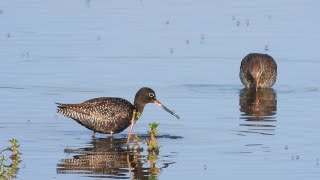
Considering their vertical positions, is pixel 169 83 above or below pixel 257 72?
below

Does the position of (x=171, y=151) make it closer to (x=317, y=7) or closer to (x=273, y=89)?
(x=273, y=89)

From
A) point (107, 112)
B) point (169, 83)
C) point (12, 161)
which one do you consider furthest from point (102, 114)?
point (169, 83)

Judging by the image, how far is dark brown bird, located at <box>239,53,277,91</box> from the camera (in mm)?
25781

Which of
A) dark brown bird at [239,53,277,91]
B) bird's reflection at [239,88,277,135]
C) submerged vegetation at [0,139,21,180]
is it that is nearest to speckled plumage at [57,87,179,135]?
bird's reflection at [239,88,277,135]

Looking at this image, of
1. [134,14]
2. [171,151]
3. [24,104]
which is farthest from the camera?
[134,14]

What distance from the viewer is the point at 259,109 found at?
22938 millimetres

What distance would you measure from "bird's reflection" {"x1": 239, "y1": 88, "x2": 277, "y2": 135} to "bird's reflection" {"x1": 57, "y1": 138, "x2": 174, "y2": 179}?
256 centimetres

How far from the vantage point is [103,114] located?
771 inches

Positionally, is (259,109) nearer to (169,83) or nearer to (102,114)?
(169,83)

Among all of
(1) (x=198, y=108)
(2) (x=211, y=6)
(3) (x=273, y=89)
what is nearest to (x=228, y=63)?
(3) (x=273, y=89)

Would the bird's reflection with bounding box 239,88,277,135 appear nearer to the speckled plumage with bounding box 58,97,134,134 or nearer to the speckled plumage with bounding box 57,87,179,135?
the speckled plumage with bounding box 57,87,179,135

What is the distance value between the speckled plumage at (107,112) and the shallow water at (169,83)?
24 centimetres

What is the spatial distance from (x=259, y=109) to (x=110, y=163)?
611 centimetres

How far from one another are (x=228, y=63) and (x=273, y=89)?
184 cm
